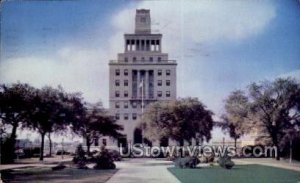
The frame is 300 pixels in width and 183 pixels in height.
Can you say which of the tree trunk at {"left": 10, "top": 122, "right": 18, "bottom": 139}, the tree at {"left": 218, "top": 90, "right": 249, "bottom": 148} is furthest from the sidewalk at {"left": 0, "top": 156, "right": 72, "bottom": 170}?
the tree at {"left": 218, "top": 90, "right": 249, "bottom": 148}

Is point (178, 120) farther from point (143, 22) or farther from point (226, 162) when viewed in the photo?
point (143, 22)

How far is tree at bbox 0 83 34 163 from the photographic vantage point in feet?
12.4

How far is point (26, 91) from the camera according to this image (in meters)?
3.83

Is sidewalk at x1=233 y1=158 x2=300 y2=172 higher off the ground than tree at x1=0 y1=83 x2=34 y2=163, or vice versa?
tree at x1=0 y1=83 x2=34 y2=163

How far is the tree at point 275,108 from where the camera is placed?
4004 mm

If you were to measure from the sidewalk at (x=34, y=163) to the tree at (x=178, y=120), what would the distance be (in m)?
0.64

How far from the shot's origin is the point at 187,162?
3994mm

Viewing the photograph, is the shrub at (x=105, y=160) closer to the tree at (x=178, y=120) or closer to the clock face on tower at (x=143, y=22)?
the tree at (x=178, y=120)

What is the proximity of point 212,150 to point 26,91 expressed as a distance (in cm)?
139

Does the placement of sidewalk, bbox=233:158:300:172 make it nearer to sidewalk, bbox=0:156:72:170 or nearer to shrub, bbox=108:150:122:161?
shrub, bbox=108:150:122:161

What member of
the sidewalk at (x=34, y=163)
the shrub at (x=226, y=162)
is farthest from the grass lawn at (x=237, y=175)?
the sidewalk at (x=34, y=163)

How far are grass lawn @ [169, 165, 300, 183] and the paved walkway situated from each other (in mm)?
59

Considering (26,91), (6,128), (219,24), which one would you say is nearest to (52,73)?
(26,91)

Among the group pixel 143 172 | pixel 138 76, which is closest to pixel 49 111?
pixel 138 76
